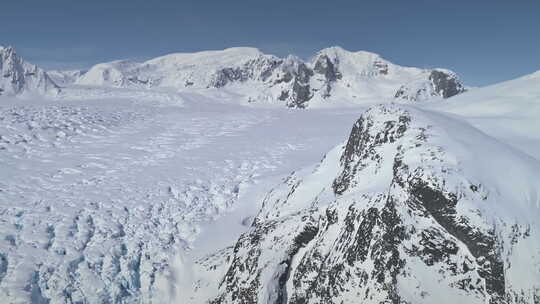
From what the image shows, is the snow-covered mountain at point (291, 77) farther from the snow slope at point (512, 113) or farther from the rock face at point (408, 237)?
the rock face at point (408, 237)

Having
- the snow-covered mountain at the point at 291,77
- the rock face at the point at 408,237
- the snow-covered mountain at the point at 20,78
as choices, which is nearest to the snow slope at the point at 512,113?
the rock face at the point at 408,237

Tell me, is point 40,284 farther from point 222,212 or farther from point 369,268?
point 369,268

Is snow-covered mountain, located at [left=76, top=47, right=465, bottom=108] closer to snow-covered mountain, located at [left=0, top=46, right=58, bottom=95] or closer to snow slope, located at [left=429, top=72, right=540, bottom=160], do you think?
snow-covered mountain, located at [left=0, top=46, right=58, bottom=95]

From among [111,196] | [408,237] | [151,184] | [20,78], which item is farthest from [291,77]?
[408,237]

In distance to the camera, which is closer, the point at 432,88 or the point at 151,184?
the point at 151,184

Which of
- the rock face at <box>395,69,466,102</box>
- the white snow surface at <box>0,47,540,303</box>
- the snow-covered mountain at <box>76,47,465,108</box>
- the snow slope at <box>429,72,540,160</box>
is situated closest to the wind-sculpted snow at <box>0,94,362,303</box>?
the white snow surface at <box>0,47,540,303</box>

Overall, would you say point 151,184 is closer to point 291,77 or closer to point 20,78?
point 20,78
